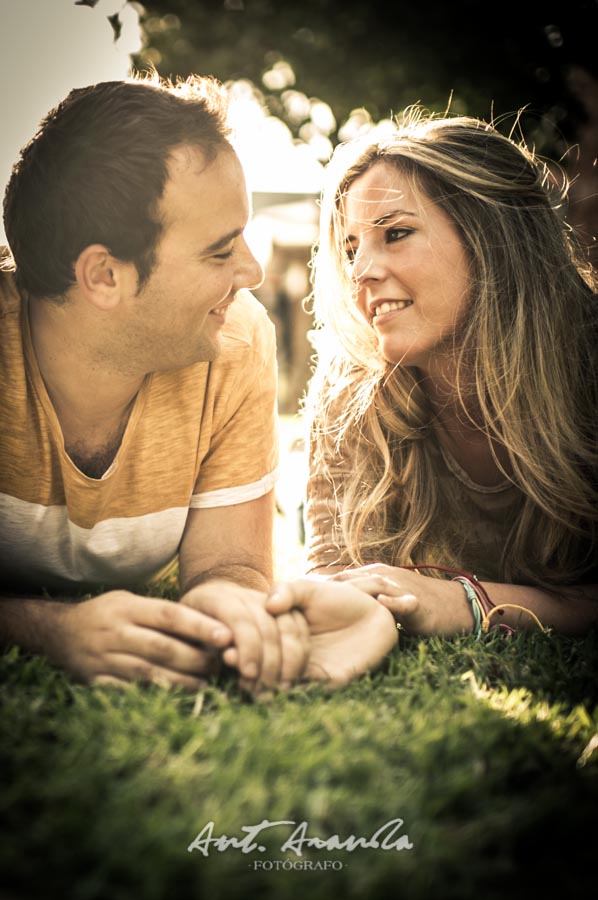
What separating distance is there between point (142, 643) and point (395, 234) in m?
1.81

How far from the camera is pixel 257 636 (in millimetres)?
2008

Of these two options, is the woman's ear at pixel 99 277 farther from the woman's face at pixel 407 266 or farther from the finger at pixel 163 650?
the finger at pixel 163 650

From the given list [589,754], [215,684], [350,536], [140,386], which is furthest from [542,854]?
→ [140,386]

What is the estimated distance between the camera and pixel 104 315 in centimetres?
259

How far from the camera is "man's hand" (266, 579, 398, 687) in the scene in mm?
2115

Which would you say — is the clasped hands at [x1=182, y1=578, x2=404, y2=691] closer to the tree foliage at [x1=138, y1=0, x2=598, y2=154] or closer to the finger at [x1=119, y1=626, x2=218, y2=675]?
the finger at [x1=119, y1=626, x2=218, y2=675]

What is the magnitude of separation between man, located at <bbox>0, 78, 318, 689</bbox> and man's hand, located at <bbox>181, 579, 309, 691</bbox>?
0.47 meters

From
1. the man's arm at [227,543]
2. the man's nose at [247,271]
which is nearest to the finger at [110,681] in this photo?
the man's arm at [227,543]

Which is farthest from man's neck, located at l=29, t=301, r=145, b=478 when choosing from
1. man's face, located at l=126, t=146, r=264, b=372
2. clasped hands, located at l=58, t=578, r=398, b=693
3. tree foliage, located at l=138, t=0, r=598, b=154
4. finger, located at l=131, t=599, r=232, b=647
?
tree foliage, located at l=138, t=0, r=598, b=154

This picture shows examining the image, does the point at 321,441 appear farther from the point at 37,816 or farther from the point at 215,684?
the point at 37,816

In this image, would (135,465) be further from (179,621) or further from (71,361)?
(179,621)

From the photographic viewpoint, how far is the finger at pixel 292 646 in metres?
2.02

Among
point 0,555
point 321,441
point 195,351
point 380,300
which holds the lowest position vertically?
point 0,555

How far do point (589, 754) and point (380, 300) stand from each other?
181cm
